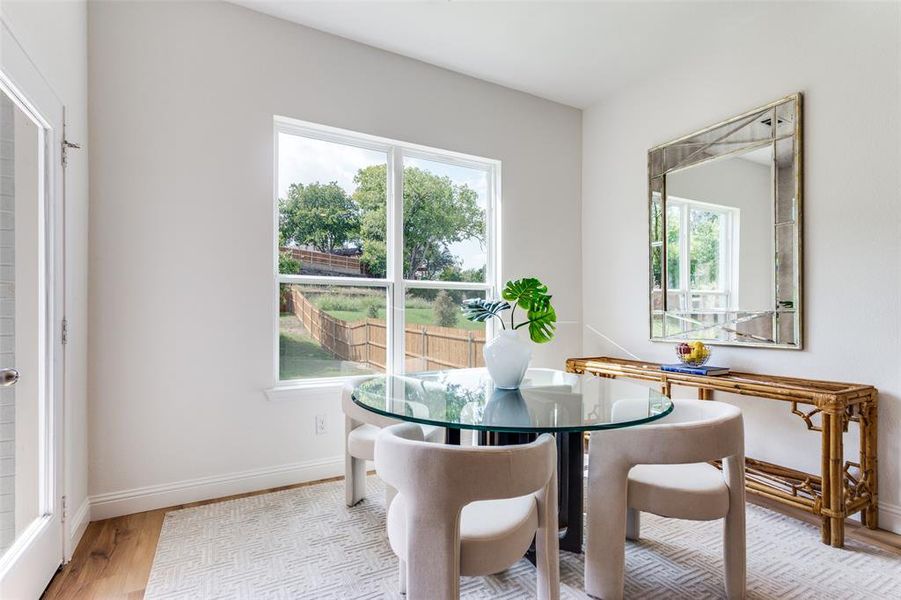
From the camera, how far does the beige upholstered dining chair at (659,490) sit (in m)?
1.66

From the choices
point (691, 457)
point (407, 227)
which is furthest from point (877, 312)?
point (407, 227)

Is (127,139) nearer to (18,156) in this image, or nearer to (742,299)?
(18,156)

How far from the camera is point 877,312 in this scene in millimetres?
2354

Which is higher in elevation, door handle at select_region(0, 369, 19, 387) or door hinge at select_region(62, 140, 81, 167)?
door hinge at select_region(62, 140, 81, 167)

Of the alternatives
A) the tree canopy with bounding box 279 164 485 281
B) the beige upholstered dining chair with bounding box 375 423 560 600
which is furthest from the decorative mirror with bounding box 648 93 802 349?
the beige upholstered dining chair with bounding box 375 423 560 600

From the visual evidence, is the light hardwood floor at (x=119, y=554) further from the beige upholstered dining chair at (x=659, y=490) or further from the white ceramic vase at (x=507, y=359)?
the white ceramic vase at (x=507, y=359)

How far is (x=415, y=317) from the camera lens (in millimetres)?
3496

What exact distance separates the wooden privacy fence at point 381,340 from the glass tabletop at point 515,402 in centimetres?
85

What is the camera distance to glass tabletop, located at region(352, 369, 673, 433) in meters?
1.54

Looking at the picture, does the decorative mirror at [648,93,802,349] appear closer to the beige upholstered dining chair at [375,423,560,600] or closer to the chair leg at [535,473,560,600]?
the chair leg at [535,473,560,600]

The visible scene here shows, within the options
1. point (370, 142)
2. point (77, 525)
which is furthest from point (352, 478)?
point (370, 142)

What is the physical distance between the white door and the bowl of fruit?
10.7 ft

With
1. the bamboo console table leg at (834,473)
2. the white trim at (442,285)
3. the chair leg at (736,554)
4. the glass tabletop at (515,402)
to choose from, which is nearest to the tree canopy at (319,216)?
the white trim at (442,285)

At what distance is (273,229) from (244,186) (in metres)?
0.30
